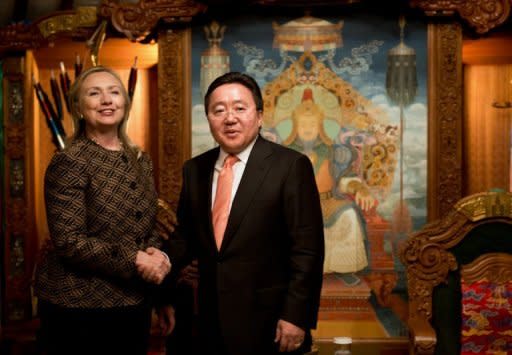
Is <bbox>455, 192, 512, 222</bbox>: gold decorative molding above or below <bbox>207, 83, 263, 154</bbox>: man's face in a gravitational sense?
below

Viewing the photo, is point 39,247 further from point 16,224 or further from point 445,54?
point 445,54

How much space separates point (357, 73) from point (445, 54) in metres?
0.47

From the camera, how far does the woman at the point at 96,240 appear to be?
199 centimetres

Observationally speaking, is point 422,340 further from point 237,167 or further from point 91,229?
point 91,229

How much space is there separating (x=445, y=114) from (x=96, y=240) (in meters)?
2.19

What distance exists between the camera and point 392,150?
3570mm

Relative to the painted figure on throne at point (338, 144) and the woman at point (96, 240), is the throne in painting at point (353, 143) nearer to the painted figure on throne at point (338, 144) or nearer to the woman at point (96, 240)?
the painted figure on throne at point (338, 144)

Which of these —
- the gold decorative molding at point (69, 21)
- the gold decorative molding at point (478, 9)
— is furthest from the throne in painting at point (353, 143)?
the gold decorative molding at point (69, 21)

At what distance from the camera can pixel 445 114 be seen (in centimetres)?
350

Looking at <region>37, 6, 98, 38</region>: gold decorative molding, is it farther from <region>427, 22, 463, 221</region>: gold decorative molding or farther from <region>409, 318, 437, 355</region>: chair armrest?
<region>409, 318, 437, 355</region>: chair armrest

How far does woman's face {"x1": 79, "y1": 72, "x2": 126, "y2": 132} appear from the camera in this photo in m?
2.07

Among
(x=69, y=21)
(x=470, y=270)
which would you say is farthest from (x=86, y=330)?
(x=69, y=21)

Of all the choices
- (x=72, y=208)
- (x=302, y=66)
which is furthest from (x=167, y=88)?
(x=72, y=208)

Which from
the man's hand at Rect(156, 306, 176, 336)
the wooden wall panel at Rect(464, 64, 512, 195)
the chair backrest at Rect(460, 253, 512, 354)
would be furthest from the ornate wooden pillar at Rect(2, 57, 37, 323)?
the wooden wall panel at Rect(464, 64, 512, 195)
